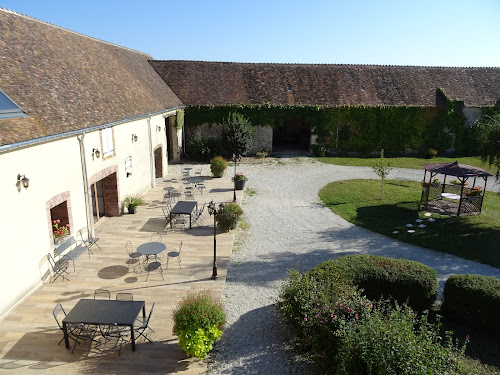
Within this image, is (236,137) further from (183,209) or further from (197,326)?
(197,326)

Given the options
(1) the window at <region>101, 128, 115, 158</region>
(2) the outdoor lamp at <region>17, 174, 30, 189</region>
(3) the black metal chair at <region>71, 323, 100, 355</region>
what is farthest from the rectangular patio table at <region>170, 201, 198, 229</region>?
(3) the black metal chair at <region>71, 323, 100, 355</region>

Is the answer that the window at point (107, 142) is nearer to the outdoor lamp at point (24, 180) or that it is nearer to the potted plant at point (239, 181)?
the outdoor lamp at point (24, 180)

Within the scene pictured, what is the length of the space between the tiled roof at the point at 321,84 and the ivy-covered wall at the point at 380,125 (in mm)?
656

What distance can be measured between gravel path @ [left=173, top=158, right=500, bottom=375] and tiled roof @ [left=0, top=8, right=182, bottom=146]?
6.42 metres

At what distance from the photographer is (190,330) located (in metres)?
6.66

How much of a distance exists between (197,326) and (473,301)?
6.11 meters

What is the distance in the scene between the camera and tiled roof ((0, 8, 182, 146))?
9.60m

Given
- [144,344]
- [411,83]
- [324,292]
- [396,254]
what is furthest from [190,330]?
[411,83]

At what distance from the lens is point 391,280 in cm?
825

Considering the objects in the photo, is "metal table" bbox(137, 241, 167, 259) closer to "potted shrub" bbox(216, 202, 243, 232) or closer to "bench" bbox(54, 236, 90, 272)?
"bench" bbox(54, 236, 90, 272)

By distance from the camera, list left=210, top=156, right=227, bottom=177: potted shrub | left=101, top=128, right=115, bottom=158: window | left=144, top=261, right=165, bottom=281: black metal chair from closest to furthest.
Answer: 1. left=144, top=261, right=165, bottom=281: black metal chair
2. left=101, top=128, right=115, bottom=158: window
3. left=210, top=156, right=227, bottom=177: potted shrub

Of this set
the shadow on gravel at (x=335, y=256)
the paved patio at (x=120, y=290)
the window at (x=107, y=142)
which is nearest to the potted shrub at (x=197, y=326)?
the paved patio at (x=120, y=290)

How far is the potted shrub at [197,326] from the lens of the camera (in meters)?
6.62

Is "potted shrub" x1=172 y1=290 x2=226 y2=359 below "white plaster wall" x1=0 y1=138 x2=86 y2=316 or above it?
below
